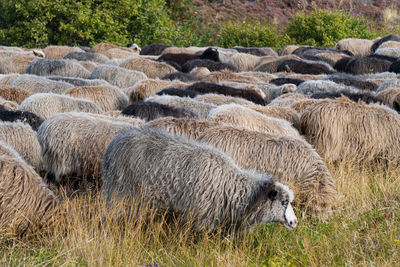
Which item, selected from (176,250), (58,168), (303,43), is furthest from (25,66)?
(303,43)

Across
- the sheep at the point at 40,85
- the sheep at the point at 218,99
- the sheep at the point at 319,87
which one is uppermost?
the sheep at the point at 218,99

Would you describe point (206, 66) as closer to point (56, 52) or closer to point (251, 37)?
point (56, 52)

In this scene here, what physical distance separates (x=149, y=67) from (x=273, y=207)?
376 inches

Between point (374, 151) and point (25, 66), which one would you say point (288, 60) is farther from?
point (374, 151)

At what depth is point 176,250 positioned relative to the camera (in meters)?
4.38

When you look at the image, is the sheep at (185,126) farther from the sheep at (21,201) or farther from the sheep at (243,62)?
the sheep at (243,62)

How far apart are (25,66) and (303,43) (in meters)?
14.7

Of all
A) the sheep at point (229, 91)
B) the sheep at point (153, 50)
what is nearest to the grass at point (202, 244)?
the sheep at point (229, 91)

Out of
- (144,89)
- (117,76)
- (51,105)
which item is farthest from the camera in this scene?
(117,76)

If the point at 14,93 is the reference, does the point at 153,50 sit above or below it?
below

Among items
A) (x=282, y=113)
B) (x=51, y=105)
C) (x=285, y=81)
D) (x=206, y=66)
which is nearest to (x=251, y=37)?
(x=206, y=66)

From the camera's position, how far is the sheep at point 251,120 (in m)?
6.60

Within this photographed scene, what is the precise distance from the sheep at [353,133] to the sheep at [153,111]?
167 centimetres

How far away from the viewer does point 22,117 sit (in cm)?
704
